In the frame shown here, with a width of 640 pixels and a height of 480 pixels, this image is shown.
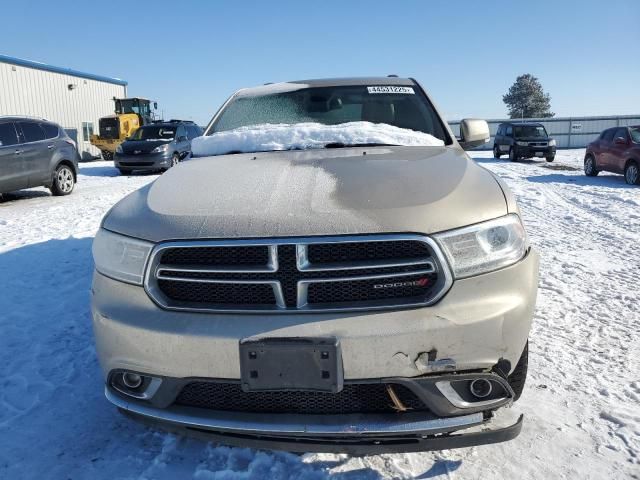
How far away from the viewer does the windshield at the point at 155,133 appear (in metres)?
16.0

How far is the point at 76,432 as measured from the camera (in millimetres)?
2242

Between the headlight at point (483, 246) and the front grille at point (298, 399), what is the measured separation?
0.51 metres

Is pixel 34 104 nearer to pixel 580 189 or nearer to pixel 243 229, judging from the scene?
pixel 580 189

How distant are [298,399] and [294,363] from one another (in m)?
0.19

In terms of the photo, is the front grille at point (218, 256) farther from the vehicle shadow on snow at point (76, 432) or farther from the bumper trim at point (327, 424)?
the vehicle shadow on snow at point (76, 432)

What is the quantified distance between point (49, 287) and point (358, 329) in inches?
145

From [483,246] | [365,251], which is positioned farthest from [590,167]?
[365,251]

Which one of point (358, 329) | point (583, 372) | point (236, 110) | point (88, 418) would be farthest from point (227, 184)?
point (583, 372)

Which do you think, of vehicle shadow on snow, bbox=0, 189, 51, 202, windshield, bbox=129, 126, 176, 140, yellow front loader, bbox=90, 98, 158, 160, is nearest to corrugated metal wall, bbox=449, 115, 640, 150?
yellow front loader, bbox=90, 98, 158, 160

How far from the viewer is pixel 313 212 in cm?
181

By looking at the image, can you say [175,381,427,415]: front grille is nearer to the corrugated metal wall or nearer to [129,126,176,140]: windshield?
[129,126,176,140]: windshield

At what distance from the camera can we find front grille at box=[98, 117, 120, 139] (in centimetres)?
2359

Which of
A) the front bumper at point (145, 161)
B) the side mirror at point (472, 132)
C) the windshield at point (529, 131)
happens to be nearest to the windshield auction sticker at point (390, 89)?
the side mirror at point (472, 132)

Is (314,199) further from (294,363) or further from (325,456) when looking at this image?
(325,456)
